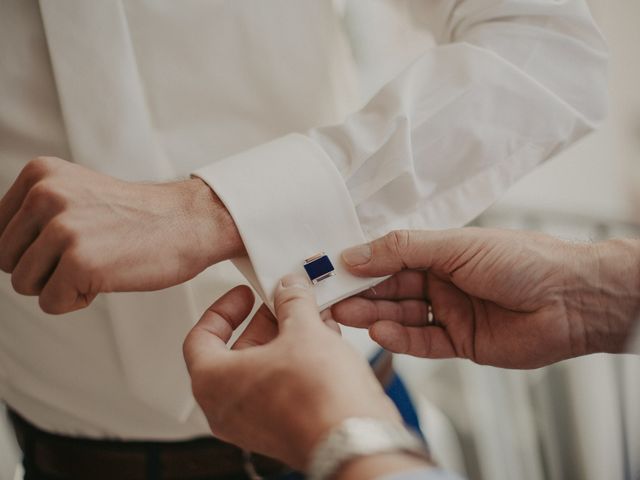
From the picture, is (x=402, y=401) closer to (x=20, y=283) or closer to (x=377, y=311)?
(x=377, y=311)

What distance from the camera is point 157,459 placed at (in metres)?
0.80

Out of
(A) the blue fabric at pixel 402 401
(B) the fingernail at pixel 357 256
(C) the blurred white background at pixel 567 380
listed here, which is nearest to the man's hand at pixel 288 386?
(B) the fingernail at pixel 357 256

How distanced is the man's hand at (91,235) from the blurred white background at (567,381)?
4.24 ft

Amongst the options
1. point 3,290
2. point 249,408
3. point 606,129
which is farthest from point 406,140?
point 606,129

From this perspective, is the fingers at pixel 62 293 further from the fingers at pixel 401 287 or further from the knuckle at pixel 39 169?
the fingers at pixel 401 287

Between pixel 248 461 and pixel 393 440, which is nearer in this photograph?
pixel 393 440

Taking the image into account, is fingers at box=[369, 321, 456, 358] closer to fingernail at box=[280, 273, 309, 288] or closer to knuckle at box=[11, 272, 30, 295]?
fingernail at box=[280, 273, 309, 288]

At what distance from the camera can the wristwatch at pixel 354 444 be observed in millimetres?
393

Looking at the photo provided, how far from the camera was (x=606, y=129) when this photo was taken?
A: 166 cm

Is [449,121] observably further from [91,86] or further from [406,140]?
A: [91,86]

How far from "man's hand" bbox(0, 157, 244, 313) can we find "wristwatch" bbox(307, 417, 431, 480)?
271 mm

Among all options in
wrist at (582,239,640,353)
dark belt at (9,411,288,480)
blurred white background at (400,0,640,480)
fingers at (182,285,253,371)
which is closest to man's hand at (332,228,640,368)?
wrist at (582,239,640,353)

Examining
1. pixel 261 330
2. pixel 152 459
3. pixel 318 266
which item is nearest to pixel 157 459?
pixel 152 459

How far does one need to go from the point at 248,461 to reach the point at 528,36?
693mm
